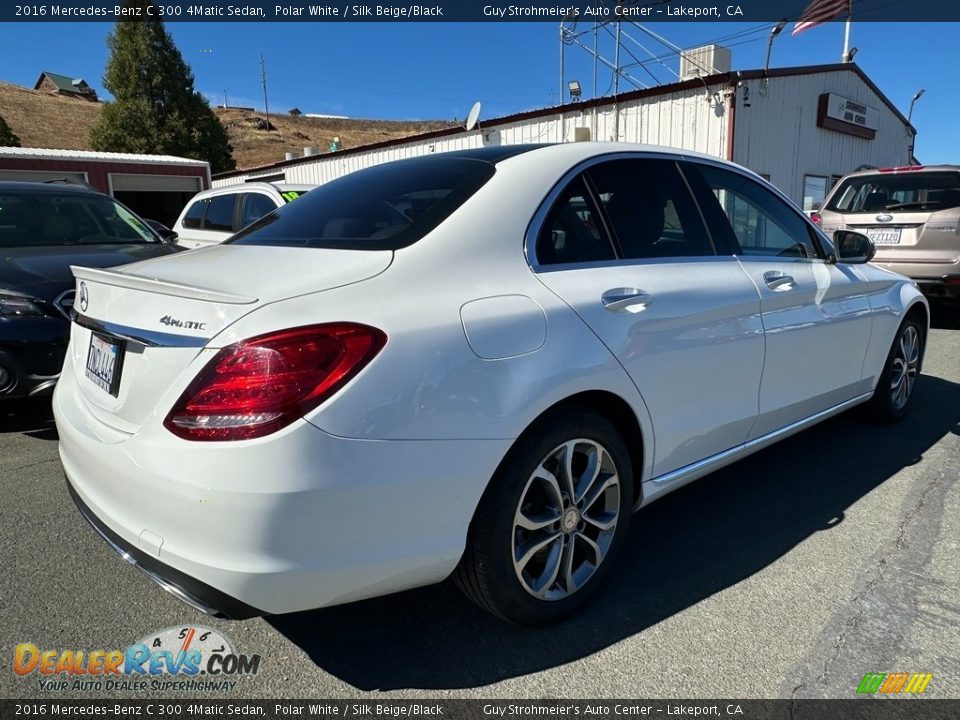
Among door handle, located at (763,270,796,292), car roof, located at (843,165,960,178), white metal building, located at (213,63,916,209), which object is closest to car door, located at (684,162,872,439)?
door handle, located at (763,270,796,292)

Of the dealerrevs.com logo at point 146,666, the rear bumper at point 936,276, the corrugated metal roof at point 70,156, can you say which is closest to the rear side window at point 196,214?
the dealerrevs.com logo at point 146,666

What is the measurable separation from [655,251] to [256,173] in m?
26.5

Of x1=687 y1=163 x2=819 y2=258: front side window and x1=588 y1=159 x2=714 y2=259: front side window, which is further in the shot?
x1=687 y1=163 x2=819 y2=258: front side window

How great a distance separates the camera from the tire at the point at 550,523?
197 cm

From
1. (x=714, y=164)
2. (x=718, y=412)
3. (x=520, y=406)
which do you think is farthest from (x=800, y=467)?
(x=520, y=406)

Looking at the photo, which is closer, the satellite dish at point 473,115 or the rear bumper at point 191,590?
the rear bumper at point 191,590

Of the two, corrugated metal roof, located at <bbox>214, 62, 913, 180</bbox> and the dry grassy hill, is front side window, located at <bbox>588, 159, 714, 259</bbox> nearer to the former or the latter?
corrugated metal roof, located at <bbox>214, 62, 913, 180</bbox>

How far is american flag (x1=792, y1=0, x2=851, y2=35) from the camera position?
15180 mm

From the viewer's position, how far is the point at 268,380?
1.61 m

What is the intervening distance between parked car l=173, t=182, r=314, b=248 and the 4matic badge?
6351 millimetres

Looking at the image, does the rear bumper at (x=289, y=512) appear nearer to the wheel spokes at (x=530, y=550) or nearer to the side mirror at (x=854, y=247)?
the wheel spokes at (x=530, y=550)

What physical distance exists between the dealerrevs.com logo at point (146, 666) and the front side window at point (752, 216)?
2.54 meters

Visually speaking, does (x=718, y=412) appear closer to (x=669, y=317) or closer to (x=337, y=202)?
(x=669, y=317)

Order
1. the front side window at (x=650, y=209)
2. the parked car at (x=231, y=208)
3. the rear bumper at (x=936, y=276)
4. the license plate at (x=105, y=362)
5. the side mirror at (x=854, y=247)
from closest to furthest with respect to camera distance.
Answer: the license plate at (x=105, y=362) → the front side window at (x=650, y=209) → the side mirror at (x=854, y=247) → the rear bumper at (x=936, y=276) → the parked car at (x=231, y=208)
